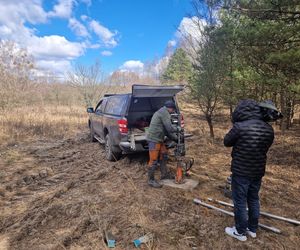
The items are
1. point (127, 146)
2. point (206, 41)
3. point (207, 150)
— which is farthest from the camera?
point (206, 41)

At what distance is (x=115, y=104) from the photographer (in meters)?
8.10

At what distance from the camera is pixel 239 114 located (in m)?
3.72

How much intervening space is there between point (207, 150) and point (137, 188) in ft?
14.2

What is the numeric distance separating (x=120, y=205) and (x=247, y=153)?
7.89ft

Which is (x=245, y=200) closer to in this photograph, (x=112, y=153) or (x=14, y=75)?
(x=112, y=153)

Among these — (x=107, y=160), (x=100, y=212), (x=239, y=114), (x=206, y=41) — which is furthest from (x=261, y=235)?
(x=206, y=41)

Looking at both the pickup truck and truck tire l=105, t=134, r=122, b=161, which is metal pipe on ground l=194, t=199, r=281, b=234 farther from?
truck tire l=105, t=134, r=122, b=161

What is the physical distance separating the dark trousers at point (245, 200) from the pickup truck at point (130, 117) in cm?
339

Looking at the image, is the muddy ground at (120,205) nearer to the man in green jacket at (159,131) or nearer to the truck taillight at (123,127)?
the man in green jacket at (159,131)

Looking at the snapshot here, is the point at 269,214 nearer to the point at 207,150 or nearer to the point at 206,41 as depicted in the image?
the point at 207,150

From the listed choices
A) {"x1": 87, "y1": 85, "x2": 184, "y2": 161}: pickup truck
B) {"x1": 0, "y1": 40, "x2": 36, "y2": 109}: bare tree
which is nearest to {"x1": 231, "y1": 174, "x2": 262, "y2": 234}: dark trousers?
{"x1": 87, "y1": 85, "x2": 184, "y2": 161}: pickup truck

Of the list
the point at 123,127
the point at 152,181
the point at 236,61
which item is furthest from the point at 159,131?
the point at 236,61

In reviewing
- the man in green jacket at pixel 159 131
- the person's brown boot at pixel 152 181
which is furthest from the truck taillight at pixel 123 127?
the person's brown boot at pixel 152 181

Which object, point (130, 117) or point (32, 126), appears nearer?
point (130, 117)
